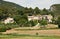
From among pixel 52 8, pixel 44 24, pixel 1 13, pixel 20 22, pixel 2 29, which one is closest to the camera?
pixel 2 29

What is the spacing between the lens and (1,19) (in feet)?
345

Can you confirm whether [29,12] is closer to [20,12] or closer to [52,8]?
[20,12]

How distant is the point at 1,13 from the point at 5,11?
939 centimetres

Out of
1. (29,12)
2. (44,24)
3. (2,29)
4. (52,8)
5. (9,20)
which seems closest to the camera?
(2,29)

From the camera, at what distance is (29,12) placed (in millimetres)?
129750

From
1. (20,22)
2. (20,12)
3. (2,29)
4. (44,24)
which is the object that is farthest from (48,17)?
(2,29)

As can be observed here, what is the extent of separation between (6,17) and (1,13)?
3603 millimetres

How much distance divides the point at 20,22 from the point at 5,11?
39.2 metres

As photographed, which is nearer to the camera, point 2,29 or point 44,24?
point 2,29

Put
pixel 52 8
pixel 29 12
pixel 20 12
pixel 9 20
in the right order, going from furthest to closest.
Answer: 1. pixel 52 8
2. pixel 29 12
3. pixel 20 12
4. pixel 9 20

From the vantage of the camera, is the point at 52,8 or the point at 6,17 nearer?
the point at 6,17

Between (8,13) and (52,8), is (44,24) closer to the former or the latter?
(8,13)

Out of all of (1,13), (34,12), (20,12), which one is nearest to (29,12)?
(34,12)

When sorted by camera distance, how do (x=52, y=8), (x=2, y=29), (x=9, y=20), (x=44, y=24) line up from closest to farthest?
(x=2, y=29) < (x=44, y=24) < (x=9, y=20) < (x=52, y=8)
